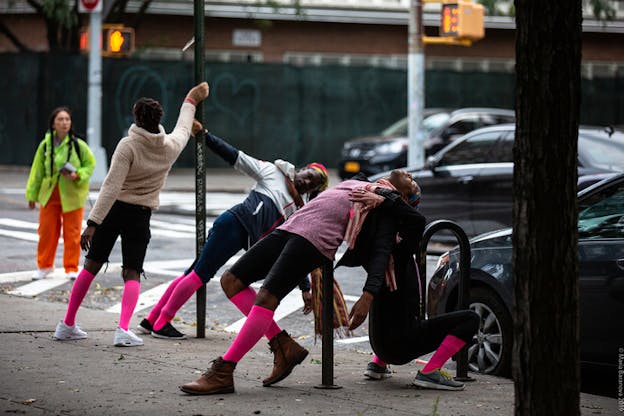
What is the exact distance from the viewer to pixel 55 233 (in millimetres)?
12539

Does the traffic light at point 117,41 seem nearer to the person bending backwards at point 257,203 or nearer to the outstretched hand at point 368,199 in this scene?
the person bending backwards at point 257,203

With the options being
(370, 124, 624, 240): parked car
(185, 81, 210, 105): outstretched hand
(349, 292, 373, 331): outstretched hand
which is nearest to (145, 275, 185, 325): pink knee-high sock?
(185, 81, 210, 105): outstretched hand

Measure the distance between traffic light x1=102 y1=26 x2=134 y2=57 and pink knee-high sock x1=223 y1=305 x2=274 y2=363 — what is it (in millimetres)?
13881

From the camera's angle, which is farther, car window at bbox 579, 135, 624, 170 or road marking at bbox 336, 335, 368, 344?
car window at bbox 579, 135, 624, 170

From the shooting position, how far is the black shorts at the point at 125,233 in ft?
28.7

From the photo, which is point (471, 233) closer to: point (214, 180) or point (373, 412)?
point (373, 412)

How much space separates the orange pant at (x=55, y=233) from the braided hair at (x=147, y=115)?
4.03m

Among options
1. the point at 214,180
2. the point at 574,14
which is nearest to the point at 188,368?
the point at 574,14

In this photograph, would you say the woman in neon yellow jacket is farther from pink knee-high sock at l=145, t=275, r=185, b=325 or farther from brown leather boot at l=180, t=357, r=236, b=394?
brown leather boot at l=180, t=357, r=236, b=394

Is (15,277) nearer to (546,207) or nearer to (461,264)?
(461,264)

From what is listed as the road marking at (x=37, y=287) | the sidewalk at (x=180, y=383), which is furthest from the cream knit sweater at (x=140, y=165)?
the road marking at (x=37, y=287)

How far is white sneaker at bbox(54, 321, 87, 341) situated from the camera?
882 centimetres

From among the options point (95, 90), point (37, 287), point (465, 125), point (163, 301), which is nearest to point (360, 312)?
point (163, 301)

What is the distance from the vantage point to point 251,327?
6.88m
